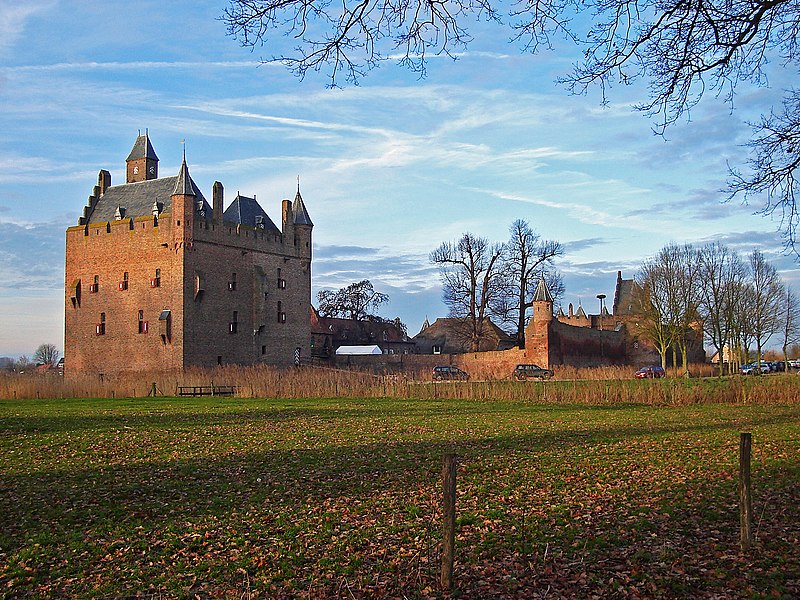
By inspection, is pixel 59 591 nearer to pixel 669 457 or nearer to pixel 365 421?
pixel 669 457

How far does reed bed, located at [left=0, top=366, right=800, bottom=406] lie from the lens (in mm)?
23266

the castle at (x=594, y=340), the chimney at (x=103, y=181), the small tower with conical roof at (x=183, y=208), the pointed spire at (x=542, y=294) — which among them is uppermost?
the chimney at (x=103, y=181)

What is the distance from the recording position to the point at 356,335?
7088 cm

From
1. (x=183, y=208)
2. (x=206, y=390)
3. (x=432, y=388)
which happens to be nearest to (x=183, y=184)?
(x=183, y=208)

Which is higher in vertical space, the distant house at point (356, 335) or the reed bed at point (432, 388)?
the distant house at point (356, 335)

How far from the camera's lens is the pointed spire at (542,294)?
46.7 meters

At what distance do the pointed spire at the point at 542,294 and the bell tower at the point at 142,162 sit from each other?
2531 cm

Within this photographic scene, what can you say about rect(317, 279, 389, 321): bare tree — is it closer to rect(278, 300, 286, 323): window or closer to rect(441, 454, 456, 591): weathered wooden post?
rect(278, 300, 286, 323): window

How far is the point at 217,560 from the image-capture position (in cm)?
619

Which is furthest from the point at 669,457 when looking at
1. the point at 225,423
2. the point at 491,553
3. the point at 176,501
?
the point at 225,423

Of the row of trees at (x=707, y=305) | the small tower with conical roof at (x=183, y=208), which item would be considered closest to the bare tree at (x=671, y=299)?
the row of trees at (x=707, y=305)

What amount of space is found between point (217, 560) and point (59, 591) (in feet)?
3.72

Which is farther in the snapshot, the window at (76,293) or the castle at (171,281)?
the window at (76,293)

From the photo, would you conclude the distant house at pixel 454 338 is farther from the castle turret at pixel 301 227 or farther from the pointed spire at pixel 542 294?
the castle turret at pixel 301 227
